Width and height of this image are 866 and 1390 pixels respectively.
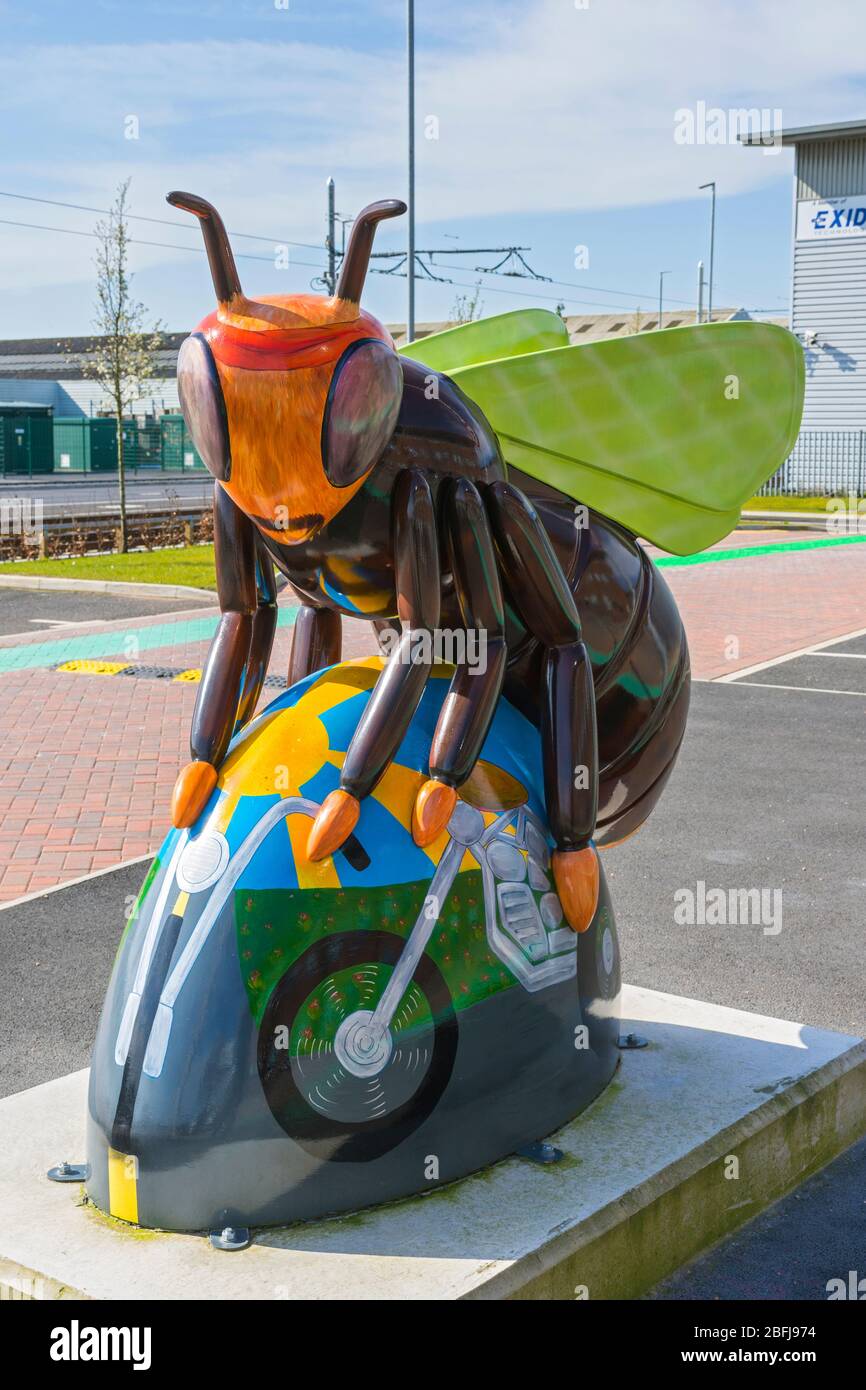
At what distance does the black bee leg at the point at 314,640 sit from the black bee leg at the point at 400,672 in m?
0.80

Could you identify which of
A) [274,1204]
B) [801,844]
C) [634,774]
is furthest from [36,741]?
[274,1204]

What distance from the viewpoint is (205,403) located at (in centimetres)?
330

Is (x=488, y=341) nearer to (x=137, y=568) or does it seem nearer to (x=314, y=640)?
(x=314, y=640)

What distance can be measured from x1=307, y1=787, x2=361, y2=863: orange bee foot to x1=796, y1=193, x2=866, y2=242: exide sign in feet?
112

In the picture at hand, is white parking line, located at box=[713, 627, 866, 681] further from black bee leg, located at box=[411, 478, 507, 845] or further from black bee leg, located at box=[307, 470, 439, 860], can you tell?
black bee leg, located at box=[307, 470, 439, 860]

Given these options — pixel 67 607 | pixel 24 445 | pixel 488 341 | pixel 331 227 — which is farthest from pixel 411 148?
pixel 24 445

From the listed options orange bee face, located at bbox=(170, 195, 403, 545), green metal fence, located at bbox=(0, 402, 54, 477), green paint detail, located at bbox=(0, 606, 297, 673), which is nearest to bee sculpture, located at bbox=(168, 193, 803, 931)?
orange bee face, located at bbox=(170, 195, 403, 545)

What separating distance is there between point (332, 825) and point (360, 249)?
1.33m

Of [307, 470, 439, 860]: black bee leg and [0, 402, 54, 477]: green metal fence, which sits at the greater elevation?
[0, 402, 54, 477]: green metal fence

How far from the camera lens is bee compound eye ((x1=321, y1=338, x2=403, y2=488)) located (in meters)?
3.24

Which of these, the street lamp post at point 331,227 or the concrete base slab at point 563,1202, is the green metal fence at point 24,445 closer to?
the street lamp post at point 331,227

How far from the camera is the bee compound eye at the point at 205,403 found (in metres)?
3.28
